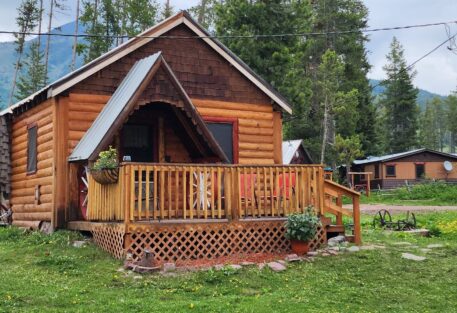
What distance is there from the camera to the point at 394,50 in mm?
77188

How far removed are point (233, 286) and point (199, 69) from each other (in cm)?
870

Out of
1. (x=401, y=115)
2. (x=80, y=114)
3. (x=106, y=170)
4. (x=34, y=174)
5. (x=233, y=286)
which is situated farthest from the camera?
(x=401, y=115)

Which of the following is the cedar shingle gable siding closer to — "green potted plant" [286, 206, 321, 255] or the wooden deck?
the wooden deck

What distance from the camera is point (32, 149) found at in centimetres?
1653

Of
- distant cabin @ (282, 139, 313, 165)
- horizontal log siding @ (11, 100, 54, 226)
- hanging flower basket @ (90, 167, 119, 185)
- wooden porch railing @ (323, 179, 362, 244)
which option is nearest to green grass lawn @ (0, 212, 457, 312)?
wooden porch railing @ (323, 179, 362, 244)

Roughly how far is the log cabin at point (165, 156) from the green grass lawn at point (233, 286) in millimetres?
1167

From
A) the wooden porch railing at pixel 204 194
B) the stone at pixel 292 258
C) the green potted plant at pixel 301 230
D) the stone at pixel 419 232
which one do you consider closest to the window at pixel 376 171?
the stone at pixel 419 232

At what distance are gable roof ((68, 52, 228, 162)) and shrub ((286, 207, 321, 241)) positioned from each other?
2.74 m

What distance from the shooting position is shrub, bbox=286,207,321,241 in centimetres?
1163

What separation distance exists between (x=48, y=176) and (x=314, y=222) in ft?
24.1

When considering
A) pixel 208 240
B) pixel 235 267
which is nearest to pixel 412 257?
pixel 235 267

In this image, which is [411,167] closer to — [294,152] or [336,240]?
[294,152]

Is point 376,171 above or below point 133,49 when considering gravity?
below

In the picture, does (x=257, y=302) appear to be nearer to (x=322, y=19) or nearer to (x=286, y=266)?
(x=286, y=266)
